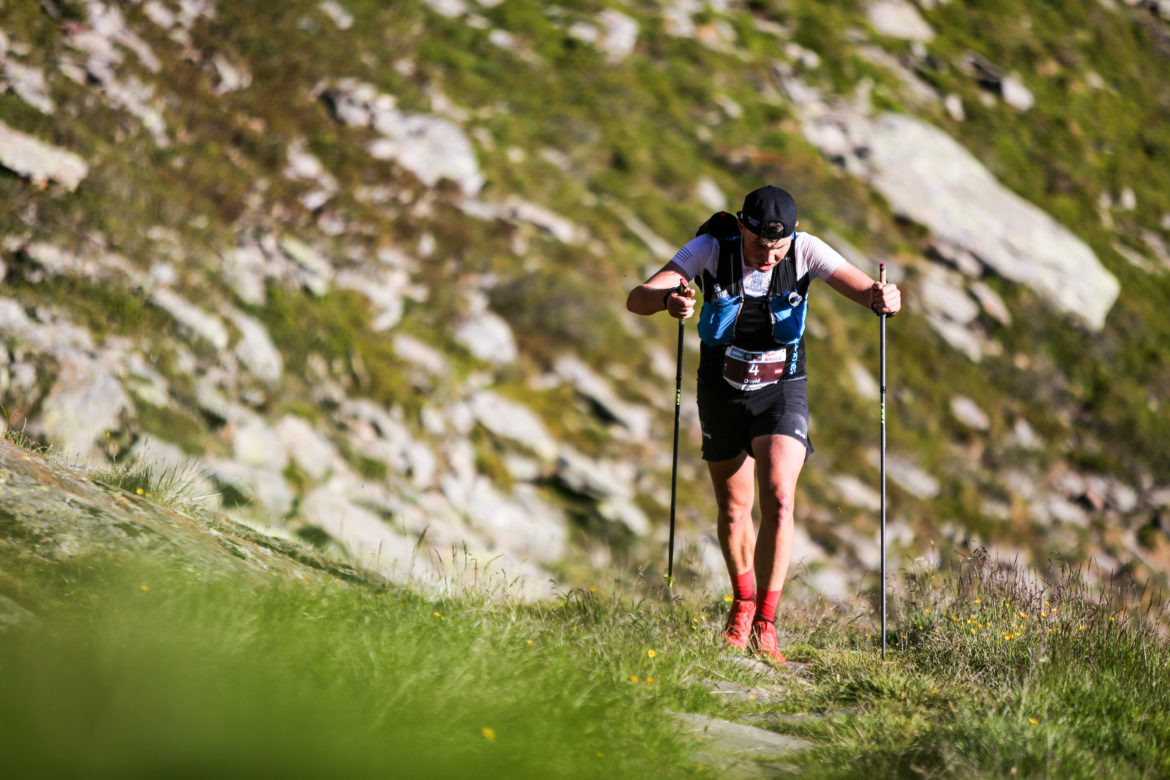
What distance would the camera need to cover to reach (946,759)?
3861 mm

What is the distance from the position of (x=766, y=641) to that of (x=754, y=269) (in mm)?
2327

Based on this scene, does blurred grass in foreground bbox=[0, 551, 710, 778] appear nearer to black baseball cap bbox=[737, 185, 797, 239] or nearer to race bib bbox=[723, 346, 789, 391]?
race bib bbox=[723, 346, 789, 391]

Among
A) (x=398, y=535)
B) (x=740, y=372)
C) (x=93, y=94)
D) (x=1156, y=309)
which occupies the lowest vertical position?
(x=398, y=535)

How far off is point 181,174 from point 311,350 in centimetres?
268

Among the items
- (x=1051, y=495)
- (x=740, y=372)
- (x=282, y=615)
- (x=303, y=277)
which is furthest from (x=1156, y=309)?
(x=282, y=615)

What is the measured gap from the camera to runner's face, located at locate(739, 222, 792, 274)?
18.9ft

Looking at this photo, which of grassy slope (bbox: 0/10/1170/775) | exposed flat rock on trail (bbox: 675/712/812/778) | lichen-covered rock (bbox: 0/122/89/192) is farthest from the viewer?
lichen-covered rock (bbox: 0/122/89/192)

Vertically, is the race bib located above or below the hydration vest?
below

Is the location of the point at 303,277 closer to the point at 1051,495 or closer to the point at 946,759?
the point at 946,759

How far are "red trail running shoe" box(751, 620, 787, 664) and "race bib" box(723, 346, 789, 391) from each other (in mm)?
1508

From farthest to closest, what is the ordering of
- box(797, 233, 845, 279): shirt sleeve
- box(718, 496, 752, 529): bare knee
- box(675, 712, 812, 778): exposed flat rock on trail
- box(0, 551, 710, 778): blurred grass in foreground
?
box(718, 496, 752, 529): bare knee → box(797, 233, 845, 279): shirt sleeve → box(675, 712, 812, 778): exposed flat rock on trail → box(0, 551, 710, 778): blurred grass in foreground

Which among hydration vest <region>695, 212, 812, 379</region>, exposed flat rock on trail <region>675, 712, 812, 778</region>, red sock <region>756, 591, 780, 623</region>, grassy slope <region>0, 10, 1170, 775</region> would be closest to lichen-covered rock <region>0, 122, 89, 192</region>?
grassy slope <region>0, 10, 1170, 775</region>

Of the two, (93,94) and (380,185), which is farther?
(380,185)

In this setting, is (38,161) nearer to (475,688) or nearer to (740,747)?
(475,688)
